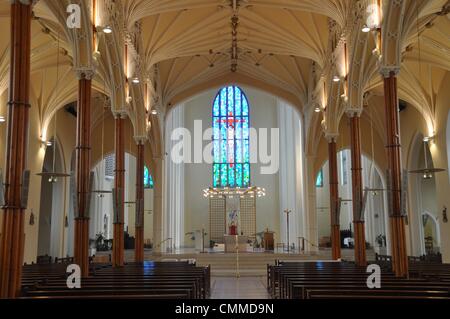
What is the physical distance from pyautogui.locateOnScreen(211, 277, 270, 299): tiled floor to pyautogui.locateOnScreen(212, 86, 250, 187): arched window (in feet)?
54.0

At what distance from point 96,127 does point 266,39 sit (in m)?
11.3

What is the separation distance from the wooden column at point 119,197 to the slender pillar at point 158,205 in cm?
879

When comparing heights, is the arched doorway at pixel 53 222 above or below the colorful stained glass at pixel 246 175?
below

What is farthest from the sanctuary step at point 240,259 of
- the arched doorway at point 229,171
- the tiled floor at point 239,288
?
the arched doorway at point 229,171

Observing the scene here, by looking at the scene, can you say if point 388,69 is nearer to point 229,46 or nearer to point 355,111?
point 355,111

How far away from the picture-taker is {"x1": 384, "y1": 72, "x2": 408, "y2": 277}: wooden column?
41.4ft

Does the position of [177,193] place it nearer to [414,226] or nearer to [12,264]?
[414,226]

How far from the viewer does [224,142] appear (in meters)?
36.2

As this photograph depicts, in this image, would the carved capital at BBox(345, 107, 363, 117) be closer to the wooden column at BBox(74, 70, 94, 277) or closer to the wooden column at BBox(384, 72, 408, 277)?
the wooden column at BBox(384, 72, 408, 277)

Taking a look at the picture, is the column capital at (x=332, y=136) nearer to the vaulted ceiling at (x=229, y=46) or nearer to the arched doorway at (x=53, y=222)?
the vaulted ceiling at (x=229, y=46)

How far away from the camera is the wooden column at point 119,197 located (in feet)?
55.1

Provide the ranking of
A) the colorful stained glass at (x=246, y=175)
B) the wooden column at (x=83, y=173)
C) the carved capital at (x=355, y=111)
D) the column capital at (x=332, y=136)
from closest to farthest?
1. the wooden column at (x=83, y=173)
2. the carved capital at (x=355, y=111)
3. the column capital at (x=332, y=136)
4. the colorful stained glass at (x=246, y=175)

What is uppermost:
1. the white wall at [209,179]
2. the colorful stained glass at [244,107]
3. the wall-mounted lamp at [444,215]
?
the colorful stained glass at [244,107]
